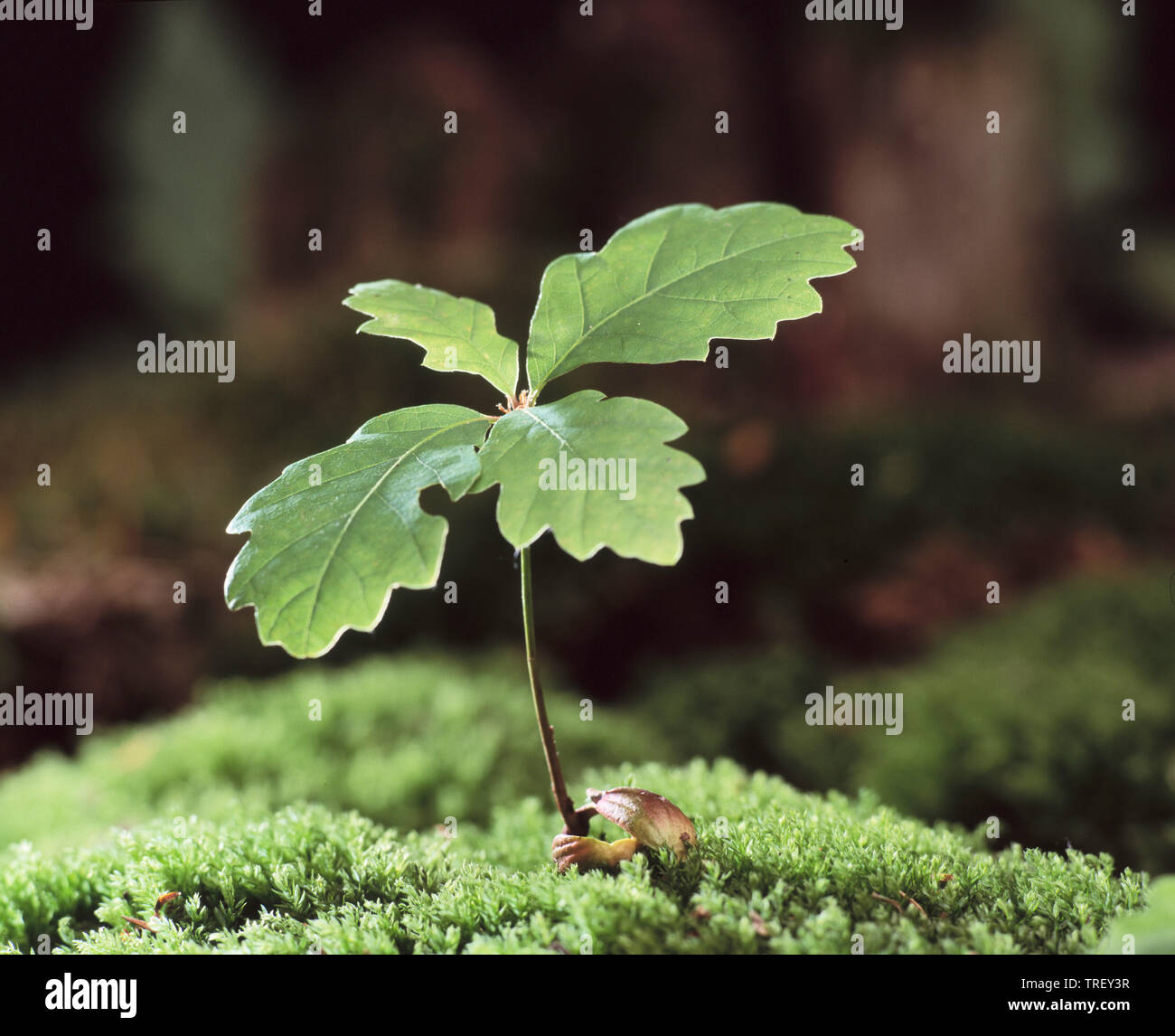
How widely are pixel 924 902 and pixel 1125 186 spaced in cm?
920

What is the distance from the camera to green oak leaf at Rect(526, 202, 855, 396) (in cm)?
93

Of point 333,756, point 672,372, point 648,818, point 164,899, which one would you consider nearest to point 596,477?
point 648,818

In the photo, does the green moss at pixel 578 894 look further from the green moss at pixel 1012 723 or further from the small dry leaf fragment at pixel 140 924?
the green moss at pixel 1012 723

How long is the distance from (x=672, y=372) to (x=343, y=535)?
372 centimetres

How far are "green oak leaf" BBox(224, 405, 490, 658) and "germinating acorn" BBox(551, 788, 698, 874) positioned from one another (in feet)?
1.14

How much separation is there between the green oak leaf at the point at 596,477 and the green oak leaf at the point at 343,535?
0.05 m

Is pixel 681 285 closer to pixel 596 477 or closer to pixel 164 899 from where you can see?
pixel 596 477

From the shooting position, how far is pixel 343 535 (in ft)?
2.74

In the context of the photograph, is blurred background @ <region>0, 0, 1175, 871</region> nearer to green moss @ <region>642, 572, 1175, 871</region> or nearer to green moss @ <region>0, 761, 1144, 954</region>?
green moss @ <region>642, 572, 1175, 871</region>

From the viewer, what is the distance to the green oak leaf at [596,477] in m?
0.75

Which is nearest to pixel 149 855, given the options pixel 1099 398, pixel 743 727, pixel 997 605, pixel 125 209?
pixel 743 727

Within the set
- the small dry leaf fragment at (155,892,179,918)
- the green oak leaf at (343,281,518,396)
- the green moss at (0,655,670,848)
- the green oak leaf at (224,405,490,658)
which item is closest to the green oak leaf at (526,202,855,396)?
the green oak leaf at (343,281,518,396)

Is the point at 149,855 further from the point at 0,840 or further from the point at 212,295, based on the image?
the point at 212,295

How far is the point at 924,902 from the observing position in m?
0.90
